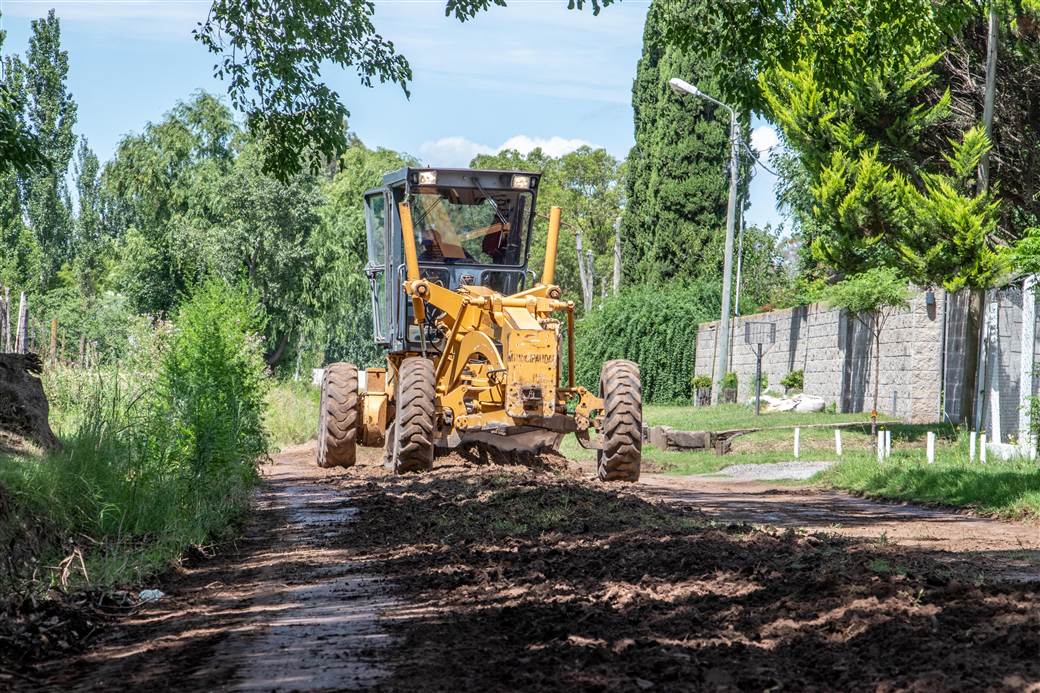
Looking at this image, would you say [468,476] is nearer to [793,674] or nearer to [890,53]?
[890,53]

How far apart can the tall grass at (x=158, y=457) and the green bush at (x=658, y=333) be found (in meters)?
28.8

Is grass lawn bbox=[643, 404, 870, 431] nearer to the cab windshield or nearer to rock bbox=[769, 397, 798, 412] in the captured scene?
rock bbox=[769, 397, 798, 412]

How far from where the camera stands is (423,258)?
1798 cm

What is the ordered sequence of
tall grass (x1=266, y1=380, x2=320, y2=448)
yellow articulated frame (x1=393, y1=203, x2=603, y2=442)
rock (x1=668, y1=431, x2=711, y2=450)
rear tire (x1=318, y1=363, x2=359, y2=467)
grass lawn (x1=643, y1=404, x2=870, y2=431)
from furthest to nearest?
grass lawn (x1=643, y1=404, x2=870, y2=431) → tall grass (x1=266, y1=380, x2=320, y2=448) → rock (x1=668, y1=431, x2=711, y2=450) → rear tire (x1=318, y1=363, x2=359, y2=467) → yellow articulated frame (x1=393, y1=203, x2=603, y2=442)

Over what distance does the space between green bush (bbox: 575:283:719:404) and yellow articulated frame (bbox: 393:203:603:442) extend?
27859 mm

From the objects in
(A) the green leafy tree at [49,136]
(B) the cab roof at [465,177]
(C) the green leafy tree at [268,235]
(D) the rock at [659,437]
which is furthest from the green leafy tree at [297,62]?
(A) the green leafy tree at [49,136]

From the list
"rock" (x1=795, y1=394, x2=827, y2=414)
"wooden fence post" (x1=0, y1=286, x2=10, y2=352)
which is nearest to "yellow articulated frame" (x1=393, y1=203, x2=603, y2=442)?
"wooden fence post" (x1=0, y1=286, x2=10, y2=352)

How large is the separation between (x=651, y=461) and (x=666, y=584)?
1569 cm

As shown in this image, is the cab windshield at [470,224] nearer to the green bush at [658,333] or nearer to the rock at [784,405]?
the rock at [784,405]

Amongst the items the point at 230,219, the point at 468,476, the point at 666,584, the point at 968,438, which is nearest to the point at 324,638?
the point at 666,584

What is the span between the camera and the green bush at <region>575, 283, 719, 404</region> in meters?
45.2

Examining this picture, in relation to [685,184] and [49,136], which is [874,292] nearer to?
[685,184]

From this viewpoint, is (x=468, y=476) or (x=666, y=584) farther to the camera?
(x=468, y=476)

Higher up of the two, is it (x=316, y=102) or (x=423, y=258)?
(x=316, y=102)
